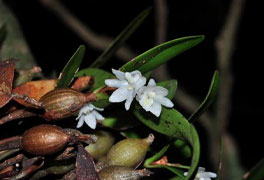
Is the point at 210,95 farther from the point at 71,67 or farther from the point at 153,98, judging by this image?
the point at 71,67

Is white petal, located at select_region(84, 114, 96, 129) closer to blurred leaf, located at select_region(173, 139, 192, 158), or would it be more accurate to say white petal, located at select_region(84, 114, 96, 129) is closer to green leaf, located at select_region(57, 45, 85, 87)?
green leaf, located at select_region(57, 45, 85, 87)

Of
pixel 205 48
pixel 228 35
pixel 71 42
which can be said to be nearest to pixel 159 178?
pixel 228 35

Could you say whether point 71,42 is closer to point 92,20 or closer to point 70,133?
point 92,20

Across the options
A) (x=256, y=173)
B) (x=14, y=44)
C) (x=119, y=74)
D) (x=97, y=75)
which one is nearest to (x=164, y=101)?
(x=119, y=74)

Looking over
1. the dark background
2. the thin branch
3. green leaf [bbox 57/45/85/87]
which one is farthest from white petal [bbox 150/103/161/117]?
the dark background

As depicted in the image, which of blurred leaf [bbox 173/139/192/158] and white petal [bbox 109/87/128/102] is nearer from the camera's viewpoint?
white petal [bbox 109/87/128/102]

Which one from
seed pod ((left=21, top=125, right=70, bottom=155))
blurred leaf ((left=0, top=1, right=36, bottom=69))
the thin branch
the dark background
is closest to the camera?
seed pod ((left=21, top=125, right=70, bottom=155))

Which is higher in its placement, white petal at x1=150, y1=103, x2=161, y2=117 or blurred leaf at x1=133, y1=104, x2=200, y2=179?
white petal at x1=150, y1=103, x2=161, y2=117
